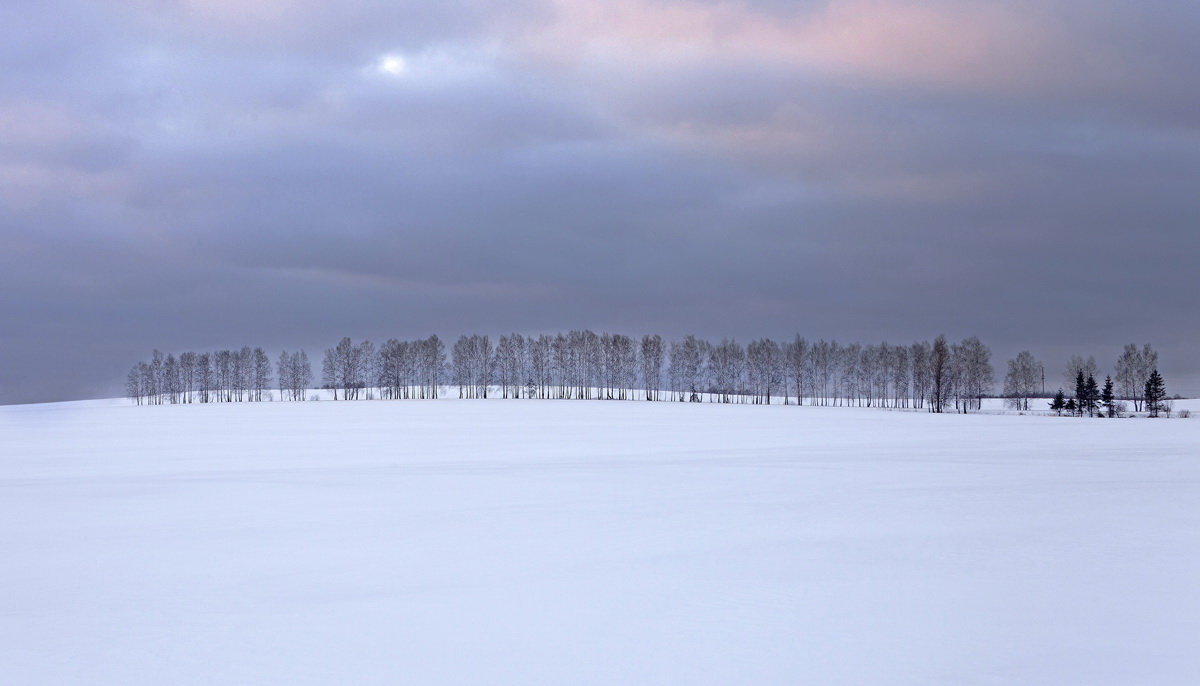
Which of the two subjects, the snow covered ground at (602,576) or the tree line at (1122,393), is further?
the tree line at (1122,393)

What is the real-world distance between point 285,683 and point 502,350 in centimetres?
11702

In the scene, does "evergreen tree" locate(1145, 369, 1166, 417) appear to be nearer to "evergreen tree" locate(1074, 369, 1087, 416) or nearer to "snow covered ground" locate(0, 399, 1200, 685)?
"evergreen tree" locate(1074, 369, 1087, 416)

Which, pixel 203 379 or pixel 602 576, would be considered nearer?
pixel 602 576

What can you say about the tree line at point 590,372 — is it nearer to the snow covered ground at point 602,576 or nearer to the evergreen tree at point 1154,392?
the evergreen tree at point 1154,392

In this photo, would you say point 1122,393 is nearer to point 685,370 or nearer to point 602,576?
point 685,370

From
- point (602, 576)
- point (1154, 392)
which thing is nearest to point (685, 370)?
point (1154, 392)

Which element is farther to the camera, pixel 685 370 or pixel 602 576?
pixel 685 370

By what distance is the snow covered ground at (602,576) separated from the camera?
267 inches

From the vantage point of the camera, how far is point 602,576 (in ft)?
31.8

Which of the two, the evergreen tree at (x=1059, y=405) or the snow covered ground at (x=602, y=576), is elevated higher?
the snow covered ground at (x=602, y=576)

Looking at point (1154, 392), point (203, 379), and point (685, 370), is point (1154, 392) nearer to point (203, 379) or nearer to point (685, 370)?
point (685, 370)

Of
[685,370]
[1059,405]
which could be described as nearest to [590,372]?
[685,370]

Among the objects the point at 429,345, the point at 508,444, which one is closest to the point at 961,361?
the point at 429,345

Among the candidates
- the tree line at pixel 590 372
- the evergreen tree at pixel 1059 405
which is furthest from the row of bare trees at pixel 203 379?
the evergreen tree at pixel 1059 405
